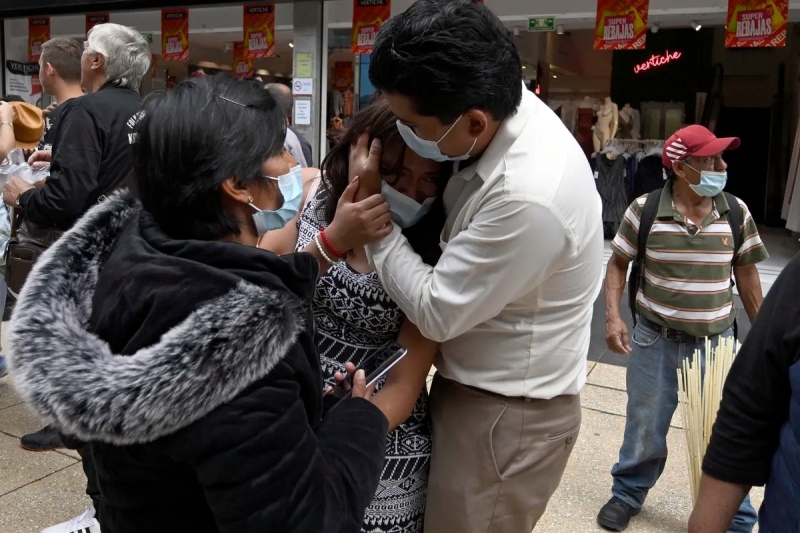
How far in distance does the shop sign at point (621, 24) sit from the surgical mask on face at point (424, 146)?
6.94m

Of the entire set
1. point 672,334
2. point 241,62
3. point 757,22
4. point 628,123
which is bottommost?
point 672,334

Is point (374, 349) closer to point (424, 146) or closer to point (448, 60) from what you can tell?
point (424, 146)

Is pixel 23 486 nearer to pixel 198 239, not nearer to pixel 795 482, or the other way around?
pixel 198 239

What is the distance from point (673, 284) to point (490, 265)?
2.12 meters

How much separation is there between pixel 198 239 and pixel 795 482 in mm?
1224

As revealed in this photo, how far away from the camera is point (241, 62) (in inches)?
435

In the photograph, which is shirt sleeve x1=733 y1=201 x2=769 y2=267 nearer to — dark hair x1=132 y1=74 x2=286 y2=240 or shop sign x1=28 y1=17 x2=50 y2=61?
dark hair x1=132 y1=74 x2=286 y2=240

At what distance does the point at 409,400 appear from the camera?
190 centimetres

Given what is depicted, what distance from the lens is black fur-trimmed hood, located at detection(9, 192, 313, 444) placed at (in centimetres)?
121

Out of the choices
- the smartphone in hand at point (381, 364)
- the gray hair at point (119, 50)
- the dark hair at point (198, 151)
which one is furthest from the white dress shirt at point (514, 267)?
the gray hair at point (119, 50)

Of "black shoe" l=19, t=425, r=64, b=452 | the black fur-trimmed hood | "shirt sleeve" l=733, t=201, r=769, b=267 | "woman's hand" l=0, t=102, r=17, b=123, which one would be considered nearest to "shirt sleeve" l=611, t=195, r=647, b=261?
"shirt sleeve" l=733, t=201, r=769, b=267

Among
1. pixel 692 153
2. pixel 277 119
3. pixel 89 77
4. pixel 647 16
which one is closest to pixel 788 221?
pixel 647 16

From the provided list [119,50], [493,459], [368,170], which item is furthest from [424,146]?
[119,50]

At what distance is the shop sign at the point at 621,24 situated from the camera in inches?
314
